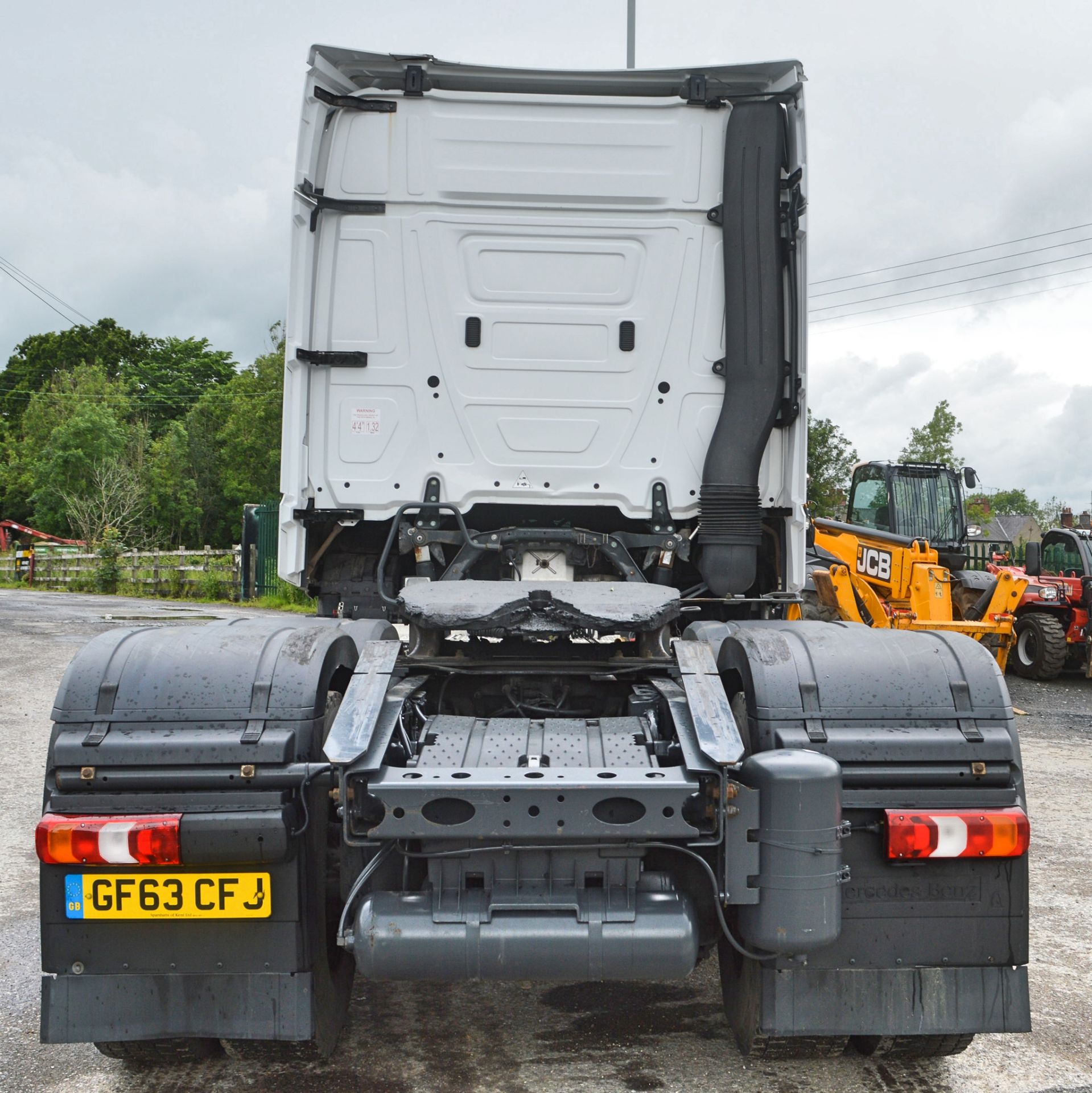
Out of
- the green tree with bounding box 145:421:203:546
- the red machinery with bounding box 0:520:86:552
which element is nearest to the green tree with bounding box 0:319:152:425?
the red machinery with bounding box 0:520:86:552

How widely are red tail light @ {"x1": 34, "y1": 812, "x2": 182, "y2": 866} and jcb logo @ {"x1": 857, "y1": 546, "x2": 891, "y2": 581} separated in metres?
10.7

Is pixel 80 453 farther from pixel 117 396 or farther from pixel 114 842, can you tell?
pixel 114 842

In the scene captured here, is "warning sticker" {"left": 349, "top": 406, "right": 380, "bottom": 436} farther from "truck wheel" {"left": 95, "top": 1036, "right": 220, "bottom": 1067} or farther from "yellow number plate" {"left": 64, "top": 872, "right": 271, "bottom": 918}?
"truck wheel" {"left": 95, "top": 1036, "right": 220, "bottom": 1067}

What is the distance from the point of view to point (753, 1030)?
277 cm

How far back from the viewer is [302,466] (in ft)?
15.1

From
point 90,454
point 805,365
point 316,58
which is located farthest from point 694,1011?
point 90,454

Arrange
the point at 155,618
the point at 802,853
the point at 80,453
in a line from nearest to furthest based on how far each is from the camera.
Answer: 1. the point at 802,853
2. the point at 155,618
3. the point at 80,453

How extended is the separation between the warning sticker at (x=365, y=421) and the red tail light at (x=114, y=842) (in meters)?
2.38

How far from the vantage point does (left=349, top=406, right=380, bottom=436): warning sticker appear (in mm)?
4660

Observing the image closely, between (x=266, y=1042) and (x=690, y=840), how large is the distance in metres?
1.52

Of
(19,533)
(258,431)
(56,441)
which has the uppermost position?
(56,441)

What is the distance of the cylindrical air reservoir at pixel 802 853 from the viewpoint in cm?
255

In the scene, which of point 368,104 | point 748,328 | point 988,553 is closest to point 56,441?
point 988,553

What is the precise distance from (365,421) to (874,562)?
912 centimetres
